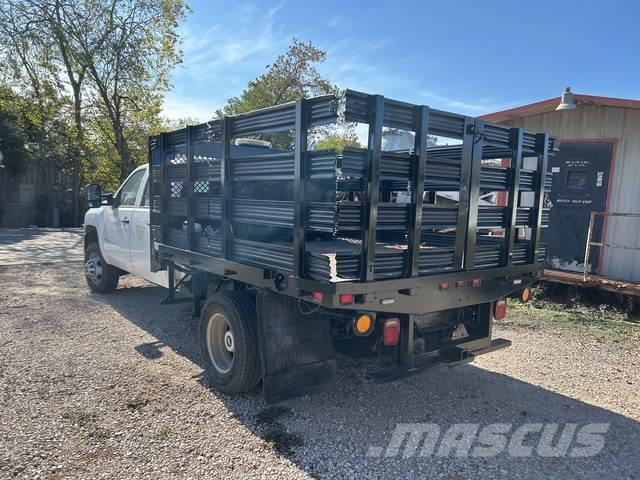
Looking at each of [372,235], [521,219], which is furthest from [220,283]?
[521,219]

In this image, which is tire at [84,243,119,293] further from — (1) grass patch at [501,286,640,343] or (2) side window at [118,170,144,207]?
(1) grass patch at [501,286,640,343]

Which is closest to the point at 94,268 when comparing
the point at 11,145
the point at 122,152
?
the point at 122,152

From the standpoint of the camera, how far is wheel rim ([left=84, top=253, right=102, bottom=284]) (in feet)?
25.1

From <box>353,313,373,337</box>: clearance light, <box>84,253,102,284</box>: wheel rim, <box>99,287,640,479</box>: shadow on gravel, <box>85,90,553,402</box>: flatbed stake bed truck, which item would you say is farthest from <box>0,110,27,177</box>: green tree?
<box>353,313,373,337</box>: clearance light

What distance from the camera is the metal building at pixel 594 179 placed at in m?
7.42

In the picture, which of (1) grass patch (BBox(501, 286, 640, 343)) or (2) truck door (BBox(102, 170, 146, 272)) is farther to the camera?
(2) truck door (BBox(102, 170, 146, 272))

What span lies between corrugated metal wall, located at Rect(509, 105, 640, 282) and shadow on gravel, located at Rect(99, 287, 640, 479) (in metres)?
4.33

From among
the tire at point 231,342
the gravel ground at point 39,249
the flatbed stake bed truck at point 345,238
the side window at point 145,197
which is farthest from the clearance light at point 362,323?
the gravel ground at point 39,249

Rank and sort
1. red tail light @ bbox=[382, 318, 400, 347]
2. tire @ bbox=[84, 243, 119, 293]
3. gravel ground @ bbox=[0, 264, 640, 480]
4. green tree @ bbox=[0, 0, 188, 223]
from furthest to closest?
1. green tree @ bbox=[0, 0, 188, 223]
2. tire @ bbox=[84, 243, 119, 293]
3. red tail light @ bbox=[382, 318, 400, 347]
4. gravel ground @ bbox=[0, 264, 640, 480]

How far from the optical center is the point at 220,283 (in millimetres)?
4355

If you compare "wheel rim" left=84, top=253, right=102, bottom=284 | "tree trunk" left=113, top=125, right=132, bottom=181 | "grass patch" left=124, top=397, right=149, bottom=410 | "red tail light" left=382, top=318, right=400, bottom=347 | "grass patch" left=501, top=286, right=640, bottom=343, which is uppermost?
"tree trunk" left=113, top=125, right=132, bottom=181

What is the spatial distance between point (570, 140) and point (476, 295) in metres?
5.70

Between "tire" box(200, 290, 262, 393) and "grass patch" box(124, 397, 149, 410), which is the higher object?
"tire" box(200, 290, 262, 393)

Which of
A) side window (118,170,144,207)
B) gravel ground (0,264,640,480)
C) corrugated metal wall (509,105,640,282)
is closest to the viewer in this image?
gravel ground (0,264,640,480)
